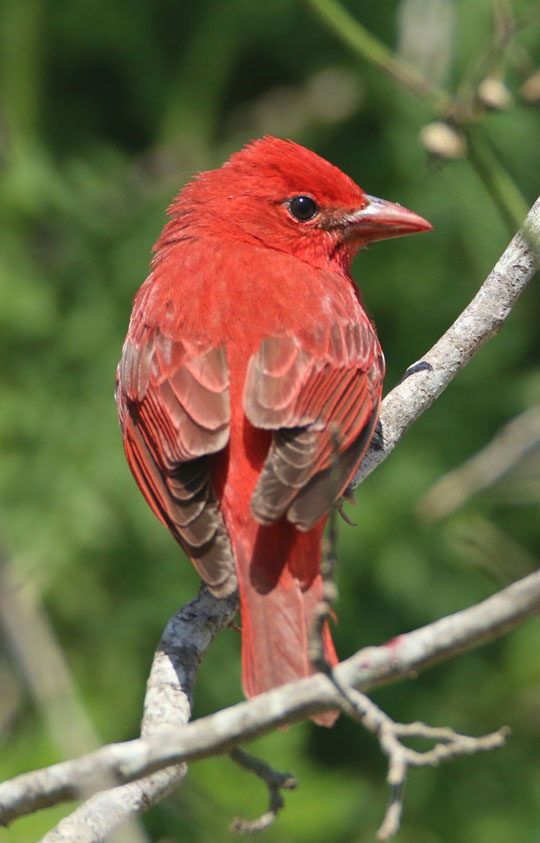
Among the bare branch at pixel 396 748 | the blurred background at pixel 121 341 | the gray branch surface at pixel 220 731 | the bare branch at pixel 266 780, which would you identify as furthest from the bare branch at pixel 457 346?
the bare branch at pixel 396 748

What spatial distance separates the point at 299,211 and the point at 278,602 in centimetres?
183

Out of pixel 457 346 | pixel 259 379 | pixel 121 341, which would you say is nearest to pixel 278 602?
pixel 259 379

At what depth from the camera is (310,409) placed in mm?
3320

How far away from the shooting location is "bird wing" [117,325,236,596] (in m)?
3.06

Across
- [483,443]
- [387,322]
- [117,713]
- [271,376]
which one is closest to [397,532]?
[483,443]

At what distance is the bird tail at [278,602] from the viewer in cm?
284

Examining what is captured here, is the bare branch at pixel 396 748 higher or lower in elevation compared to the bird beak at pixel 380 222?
lower

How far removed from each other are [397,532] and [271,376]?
217 cm

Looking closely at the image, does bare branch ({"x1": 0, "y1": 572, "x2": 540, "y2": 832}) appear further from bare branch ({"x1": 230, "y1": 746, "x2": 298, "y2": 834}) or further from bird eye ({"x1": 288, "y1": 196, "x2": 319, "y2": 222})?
bird eye ({"x1": 288, "y1": 196, "x2": 319, "y2": 222})

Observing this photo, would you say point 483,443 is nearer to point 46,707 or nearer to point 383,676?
point 383,676

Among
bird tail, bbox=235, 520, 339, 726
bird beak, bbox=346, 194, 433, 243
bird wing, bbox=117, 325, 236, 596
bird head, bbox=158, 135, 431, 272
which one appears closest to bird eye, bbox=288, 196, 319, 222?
bird head, bbox=158, 135, 431, 272

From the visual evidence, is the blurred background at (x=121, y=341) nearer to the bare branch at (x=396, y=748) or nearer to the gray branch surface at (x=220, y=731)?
the gray branch surface at (x=220, y=731)

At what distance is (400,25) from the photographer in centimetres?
420

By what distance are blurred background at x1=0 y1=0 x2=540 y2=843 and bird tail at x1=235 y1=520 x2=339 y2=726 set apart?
180cm
